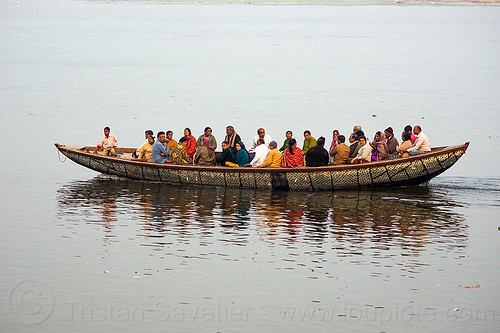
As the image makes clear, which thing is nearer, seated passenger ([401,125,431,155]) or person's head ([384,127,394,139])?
seated passenger ([401,125,431,155])

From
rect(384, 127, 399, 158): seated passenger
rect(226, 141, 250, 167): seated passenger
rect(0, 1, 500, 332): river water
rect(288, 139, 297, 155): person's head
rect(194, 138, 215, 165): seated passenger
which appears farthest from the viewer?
rect(384, 127, 399, 158): seated passenger

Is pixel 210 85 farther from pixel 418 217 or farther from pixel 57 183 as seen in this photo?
pixel 418 217

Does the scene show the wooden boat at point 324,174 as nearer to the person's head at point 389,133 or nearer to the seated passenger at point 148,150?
the seated passenger at point 148,150

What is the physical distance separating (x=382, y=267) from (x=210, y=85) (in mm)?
40539

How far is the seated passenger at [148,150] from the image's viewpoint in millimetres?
26391

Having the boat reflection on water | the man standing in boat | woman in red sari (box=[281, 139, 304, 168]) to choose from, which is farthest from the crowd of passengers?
the man standing in boat

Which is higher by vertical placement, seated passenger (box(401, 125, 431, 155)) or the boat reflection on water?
seated passenger (box(401, 125, 431, 155))

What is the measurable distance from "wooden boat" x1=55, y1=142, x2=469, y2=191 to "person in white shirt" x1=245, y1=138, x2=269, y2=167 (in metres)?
0.42

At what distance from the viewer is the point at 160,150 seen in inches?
1021

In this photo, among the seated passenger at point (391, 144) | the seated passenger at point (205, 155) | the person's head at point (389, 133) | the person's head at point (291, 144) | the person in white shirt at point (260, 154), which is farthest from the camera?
the seated passenger at point (391, 144)

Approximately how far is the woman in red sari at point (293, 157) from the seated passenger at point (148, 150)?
4.45 metres

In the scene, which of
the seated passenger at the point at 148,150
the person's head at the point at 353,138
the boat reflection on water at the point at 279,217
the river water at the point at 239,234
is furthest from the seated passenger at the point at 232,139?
the person's head at the point at 353,138

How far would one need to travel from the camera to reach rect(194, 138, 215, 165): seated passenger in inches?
1001

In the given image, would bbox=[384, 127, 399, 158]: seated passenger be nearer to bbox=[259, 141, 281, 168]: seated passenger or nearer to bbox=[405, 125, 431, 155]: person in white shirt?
bbox=[405, 125, 431, 155]: person in white shirt
